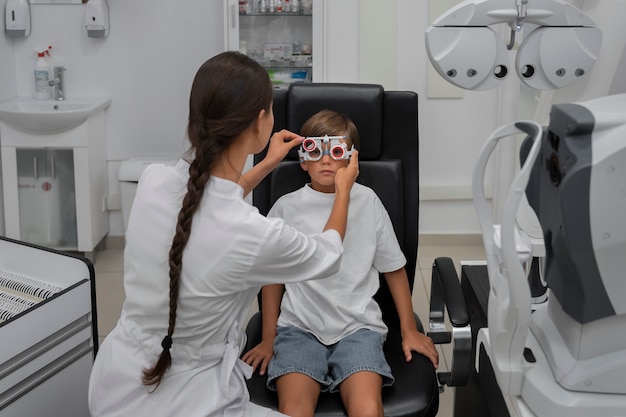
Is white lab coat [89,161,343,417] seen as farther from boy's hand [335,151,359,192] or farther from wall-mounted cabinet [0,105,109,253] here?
wall-mounted cabinet [0,105,109,253]

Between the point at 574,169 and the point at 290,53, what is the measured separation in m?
3.10

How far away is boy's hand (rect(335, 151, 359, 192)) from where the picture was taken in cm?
206

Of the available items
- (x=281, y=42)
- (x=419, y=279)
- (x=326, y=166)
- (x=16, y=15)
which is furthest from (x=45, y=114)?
(x=326, y=166)

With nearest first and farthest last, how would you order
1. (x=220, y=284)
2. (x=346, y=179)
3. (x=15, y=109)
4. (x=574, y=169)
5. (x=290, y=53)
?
1. (x=574, y=169)
2. (x=220, y=284)
3. (x=346, y=179)
4. (x=15, y=109)
5. (x=290, y=53)

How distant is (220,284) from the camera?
1.62 meters

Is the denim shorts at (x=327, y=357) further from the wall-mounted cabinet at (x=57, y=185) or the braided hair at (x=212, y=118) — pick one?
the wall-mounted cabinet at (x=57, y=185)

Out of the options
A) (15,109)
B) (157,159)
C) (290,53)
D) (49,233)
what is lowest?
(49,233)

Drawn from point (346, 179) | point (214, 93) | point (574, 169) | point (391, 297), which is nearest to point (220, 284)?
point (214, 93)

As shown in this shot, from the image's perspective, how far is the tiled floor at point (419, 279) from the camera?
11.1ft

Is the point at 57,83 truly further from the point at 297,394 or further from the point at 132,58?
the point at 297,394

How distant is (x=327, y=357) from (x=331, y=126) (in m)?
0.64

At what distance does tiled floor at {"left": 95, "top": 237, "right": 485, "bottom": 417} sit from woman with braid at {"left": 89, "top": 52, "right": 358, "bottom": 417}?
1291mm

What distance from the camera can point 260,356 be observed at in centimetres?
216

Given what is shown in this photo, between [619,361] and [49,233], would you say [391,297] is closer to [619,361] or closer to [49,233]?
[619,361]
